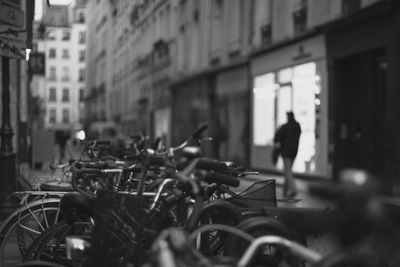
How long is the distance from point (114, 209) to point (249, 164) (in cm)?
2150

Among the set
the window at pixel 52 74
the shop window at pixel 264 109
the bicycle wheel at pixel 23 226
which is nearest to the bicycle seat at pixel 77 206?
the bicycle wheel at pixel 23 226

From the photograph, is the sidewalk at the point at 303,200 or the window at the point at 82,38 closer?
the sidewalk at the point at 303,200

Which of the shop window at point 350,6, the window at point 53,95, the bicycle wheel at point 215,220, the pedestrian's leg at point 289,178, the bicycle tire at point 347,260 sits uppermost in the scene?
the window at point 53,95

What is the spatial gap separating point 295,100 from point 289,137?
6.58 metres

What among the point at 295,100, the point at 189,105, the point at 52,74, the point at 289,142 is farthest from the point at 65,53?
the point at 289,142

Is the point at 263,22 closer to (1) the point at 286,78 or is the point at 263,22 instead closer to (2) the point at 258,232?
(1) the point at 286,78

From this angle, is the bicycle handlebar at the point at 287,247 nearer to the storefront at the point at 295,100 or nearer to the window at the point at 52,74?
the storefront at the point at 295,100

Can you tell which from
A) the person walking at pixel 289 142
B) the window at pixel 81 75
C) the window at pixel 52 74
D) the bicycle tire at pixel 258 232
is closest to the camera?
the bicycle tire at pixel 258 232

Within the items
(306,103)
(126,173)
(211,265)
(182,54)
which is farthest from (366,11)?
(182,54)

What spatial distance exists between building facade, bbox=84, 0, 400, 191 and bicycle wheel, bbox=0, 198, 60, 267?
37.4ft

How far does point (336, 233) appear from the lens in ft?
7.93

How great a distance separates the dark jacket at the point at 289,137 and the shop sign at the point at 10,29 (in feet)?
21.8

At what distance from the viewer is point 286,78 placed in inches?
864

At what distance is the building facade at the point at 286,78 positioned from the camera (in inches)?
666
